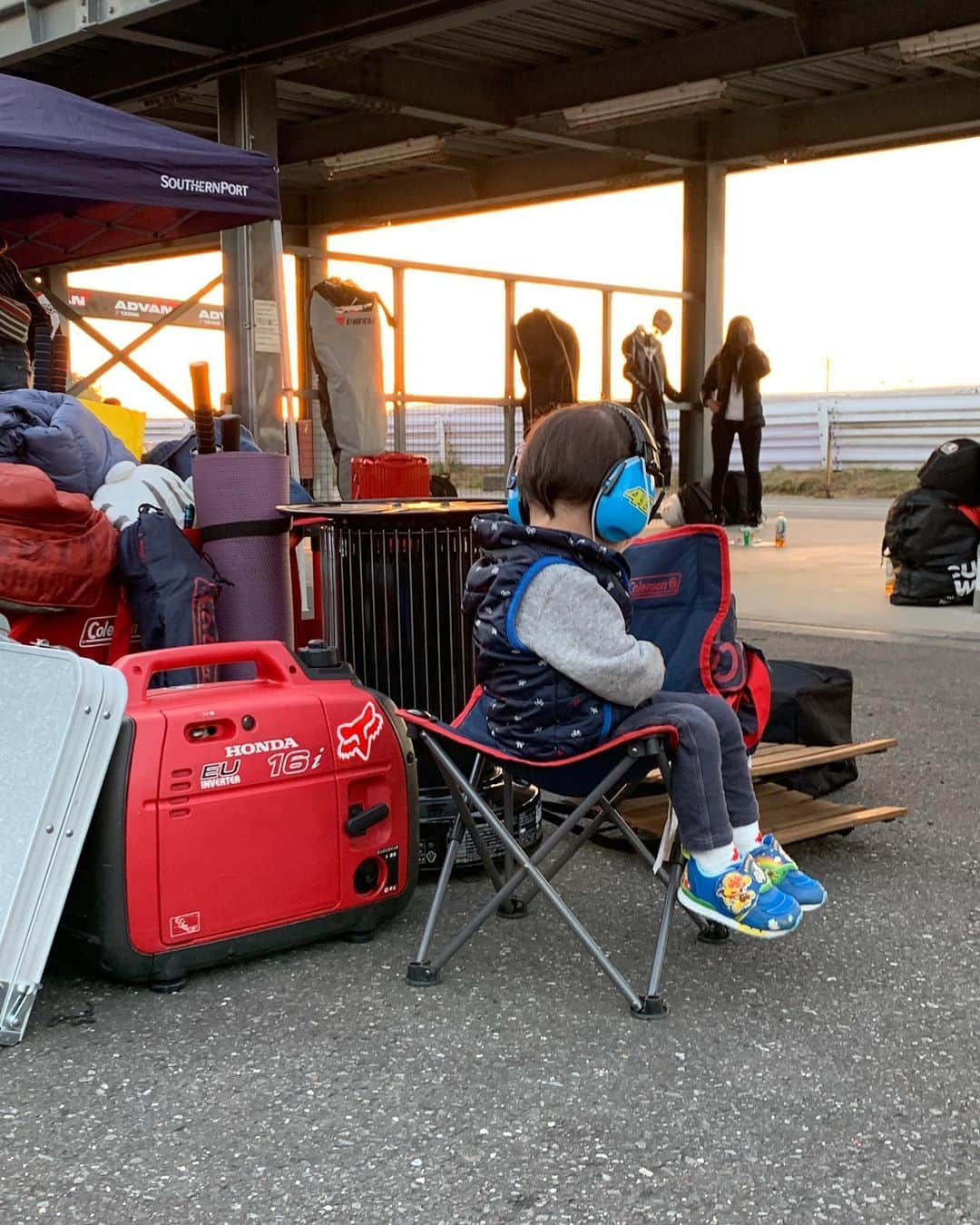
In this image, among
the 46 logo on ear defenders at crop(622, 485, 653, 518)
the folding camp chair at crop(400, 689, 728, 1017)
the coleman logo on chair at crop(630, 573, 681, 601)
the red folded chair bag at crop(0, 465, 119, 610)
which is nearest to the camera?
the folding camp chair at crop(400, 689, 728, 1017)

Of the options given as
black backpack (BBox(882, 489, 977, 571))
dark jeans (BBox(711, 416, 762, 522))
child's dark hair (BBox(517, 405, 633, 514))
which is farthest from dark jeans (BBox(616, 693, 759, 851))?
dark jeans (BBox(711, 416, 762, 522))

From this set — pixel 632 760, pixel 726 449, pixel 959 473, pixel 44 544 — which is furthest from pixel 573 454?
pixel 726 449

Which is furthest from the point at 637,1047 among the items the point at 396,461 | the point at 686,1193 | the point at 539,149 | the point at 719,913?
the point at 539,149

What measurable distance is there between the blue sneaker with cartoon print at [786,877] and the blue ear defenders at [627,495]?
2.65ft

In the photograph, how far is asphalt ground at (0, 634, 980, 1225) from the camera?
2145 millimetres

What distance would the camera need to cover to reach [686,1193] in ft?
7.02

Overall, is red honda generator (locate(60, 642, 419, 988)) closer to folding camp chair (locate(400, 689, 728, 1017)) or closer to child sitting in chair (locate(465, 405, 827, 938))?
folding camp chair (locate(400, 689, 728, 1017))

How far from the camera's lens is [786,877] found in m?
3.05

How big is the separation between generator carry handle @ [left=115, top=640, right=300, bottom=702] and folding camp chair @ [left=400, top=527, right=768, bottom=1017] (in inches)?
14.2

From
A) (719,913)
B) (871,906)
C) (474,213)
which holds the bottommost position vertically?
(871,906)

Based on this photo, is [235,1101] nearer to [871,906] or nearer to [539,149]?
[871,906]

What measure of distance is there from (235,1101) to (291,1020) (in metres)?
0.36

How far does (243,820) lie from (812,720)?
219cm

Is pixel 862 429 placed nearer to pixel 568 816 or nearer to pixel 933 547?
pixel 933 547
